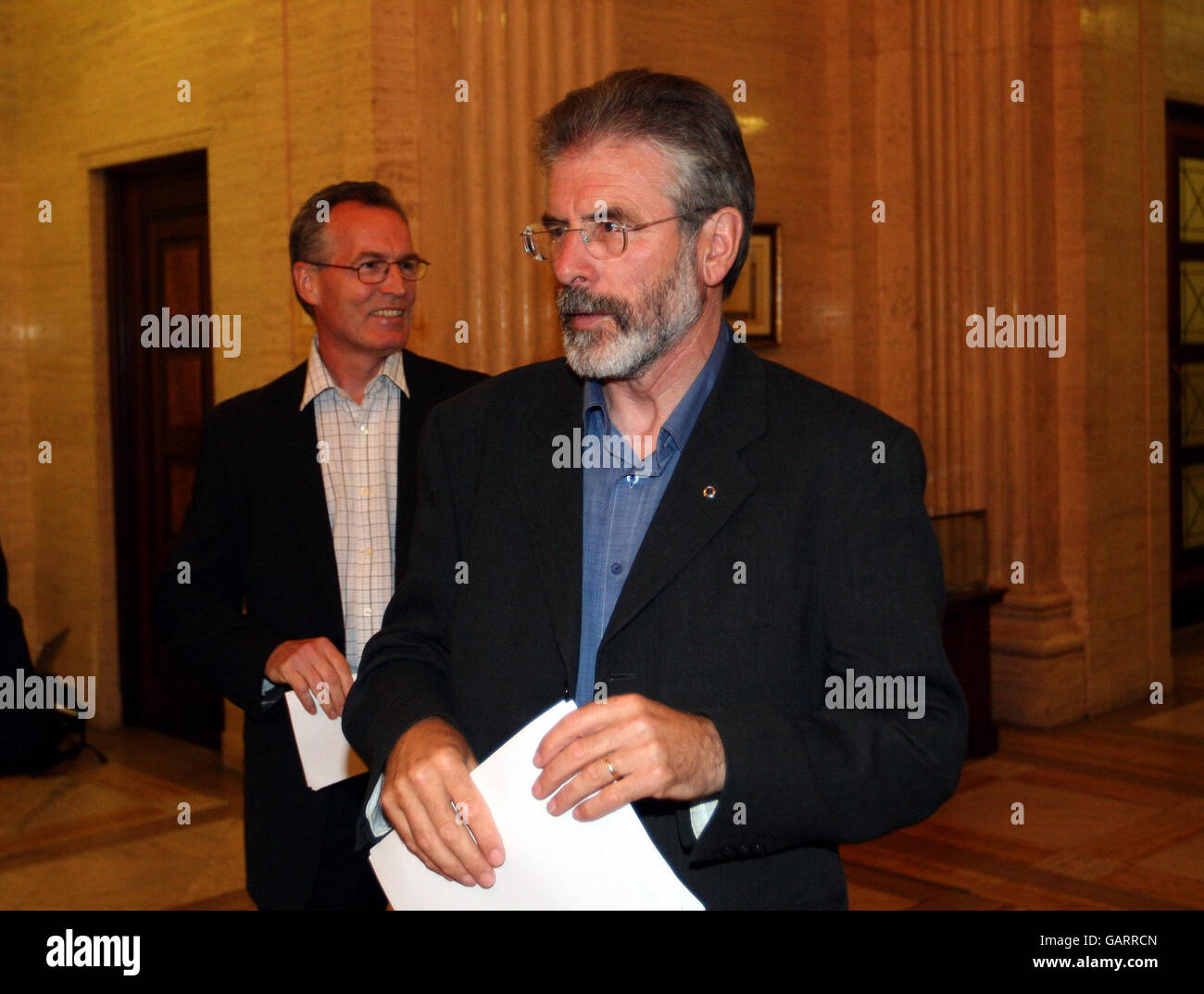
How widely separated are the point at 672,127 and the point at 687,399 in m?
0.38

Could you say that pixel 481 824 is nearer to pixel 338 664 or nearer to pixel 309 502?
pixel 338 664

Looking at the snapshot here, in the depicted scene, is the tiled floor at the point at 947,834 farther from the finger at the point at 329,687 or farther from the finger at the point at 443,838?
the finger at the point at 443,838

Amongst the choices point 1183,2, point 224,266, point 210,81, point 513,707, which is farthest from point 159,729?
point 1183,2

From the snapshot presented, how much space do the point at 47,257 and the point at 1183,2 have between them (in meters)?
7.59

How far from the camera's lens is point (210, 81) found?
6.61 meters

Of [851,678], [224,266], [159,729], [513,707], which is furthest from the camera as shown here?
[159,729]

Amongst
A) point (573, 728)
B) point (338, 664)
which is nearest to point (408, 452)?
point (338, 664)

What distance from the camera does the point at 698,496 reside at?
1891 mm

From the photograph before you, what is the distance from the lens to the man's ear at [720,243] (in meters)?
2.03

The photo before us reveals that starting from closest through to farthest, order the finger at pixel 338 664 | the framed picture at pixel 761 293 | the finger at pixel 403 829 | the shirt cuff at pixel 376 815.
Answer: the finger at pixel 403 829
the shirt cuff at pixel 376 815
the finger at pixel 338 664
the framed picture at pixel 761 293

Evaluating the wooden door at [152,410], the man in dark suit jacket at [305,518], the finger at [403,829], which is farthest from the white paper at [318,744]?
the wooden door at [152,410]

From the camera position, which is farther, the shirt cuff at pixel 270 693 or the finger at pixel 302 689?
the shirt cuff at pixel 270 693

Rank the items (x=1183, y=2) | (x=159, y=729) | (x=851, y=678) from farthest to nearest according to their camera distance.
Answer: (x=1183, y=2) < (x=159, y=729) < (x=851, y=678)
